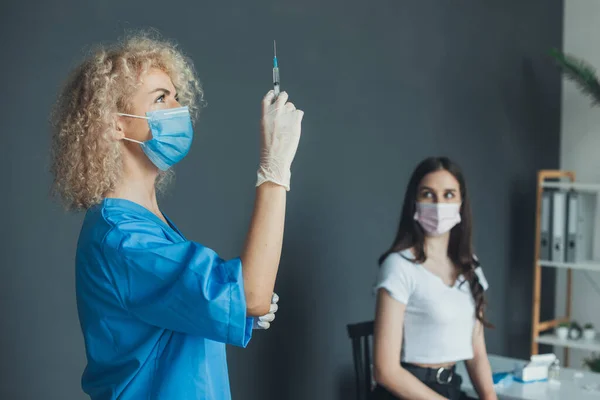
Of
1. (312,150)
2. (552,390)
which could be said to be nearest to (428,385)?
(552,390)

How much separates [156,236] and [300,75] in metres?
1.37

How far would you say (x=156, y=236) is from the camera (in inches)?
45.6

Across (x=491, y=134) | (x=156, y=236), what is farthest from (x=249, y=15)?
(x=491, y=134)

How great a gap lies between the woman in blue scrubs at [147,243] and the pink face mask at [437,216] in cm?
104

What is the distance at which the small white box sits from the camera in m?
A: 2.29

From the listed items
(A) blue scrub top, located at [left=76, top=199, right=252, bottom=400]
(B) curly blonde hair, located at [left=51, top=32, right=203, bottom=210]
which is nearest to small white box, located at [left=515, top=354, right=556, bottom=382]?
(A) blue scrub top, located at [left=76, top=199, right=252, bottom=400]

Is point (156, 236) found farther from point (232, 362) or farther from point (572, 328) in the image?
point (572, 328)

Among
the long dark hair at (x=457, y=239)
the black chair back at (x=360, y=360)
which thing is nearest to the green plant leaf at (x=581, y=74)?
the long dark hair at (x=457, y=239)

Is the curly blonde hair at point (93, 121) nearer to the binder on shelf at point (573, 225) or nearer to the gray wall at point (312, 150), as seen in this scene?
the gray wall at point (312, 150)

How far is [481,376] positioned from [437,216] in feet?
1.78

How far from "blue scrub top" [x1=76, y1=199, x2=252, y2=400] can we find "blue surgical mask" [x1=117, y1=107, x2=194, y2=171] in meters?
0.12

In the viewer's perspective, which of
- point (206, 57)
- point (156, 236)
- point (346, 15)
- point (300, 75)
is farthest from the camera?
point (346, 15)

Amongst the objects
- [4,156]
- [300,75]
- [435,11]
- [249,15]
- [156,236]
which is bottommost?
[156,236]

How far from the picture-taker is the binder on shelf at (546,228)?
348 centimetres
